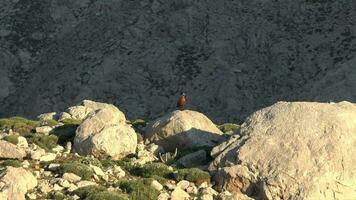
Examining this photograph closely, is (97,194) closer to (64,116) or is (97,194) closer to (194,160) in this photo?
(194,160)

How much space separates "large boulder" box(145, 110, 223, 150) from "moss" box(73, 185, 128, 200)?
8.35 metres

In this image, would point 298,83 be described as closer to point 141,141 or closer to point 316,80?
point 316,80

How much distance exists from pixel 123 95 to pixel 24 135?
36755mm

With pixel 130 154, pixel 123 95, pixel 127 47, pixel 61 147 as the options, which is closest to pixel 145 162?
pixel 130 154

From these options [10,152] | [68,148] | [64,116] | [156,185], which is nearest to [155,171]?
[156,185]

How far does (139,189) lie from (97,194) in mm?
2158

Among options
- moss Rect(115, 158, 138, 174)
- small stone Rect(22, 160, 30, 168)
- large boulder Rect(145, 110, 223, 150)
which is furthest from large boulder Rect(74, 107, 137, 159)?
small stone Rect(22, 160, 30, 168)

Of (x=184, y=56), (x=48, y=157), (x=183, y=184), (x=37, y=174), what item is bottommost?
(x=184, y=56)

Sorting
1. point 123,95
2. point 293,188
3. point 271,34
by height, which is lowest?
point 123,95

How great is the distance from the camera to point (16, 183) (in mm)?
25406

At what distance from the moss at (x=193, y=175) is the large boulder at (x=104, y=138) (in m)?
4.55

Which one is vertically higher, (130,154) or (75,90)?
(130,154)

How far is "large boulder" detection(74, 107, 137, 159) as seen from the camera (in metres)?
32.3

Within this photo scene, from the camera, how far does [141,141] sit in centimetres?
3516
